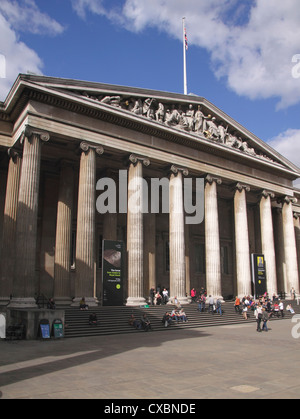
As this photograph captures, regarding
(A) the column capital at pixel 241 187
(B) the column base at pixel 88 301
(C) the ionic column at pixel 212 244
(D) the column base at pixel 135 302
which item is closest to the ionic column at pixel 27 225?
(B) the column base at pixel 88 301

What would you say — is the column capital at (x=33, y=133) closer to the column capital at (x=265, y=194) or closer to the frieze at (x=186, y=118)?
the frieze at (x=186, y=118)

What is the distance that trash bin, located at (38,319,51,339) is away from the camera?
56.2ft

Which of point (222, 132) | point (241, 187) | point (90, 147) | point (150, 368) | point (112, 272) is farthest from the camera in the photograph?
point (241, 187)

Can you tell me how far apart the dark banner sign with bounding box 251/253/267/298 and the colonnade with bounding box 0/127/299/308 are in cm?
121

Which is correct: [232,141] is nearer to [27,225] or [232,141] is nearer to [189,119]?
[189,119]

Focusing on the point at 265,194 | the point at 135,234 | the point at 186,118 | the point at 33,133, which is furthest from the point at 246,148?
the point at 33,133

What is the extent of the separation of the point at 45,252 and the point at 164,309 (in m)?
10.5

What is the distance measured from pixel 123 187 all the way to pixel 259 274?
13.4 m

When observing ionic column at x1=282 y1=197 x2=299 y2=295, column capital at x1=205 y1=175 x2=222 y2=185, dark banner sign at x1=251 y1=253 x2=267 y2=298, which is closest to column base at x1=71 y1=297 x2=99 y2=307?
column capital at x1=205 y1=175 x2=222 y2=185

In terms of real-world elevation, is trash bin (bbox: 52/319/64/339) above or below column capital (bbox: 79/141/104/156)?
below

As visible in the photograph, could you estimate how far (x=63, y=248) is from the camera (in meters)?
27.1

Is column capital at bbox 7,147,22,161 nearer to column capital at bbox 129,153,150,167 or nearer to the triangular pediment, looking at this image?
the triangular pediment

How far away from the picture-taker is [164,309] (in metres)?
26.3

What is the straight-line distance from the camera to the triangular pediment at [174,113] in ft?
84.0
